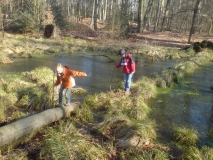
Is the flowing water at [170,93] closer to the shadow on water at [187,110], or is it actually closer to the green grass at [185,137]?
the shadow on water at [187,110]

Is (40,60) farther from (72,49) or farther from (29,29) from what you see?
(29,29)

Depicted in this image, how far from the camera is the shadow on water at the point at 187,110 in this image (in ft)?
23.1

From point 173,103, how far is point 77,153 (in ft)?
18.3

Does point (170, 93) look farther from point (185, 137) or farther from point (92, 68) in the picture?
point (92, 68)

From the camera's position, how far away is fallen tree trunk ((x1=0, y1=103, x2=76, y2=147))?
17.6 ft

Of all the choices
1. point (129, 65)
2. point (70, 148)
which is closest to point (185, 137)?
point (70, 148)

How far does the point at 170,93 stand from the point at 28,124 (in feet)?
22.6

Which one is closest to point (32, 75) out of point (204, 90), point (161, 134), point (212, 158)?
point (161, 134)

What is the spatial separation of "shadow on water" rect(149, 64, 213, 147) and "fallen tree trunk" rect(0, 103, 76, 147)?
3012mm

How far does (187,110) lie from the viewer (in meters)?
8.79

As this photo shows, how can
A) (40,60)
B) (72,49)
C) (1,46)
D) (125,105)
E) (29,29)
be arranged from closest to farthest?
(125,105) → (40,60) → (1,46) → (72,49) → (29,29)

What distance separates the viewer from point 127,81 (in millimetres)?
9742

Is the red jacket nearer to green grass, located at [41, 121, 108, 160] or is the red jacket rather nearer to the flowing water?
the flowing water

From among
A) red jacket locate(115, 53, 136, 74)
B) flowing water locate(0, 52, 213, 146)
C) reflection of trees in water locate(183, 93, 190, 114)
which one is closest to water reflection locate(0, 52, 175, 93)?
flowing water locate(0, 52, 213, 146)
